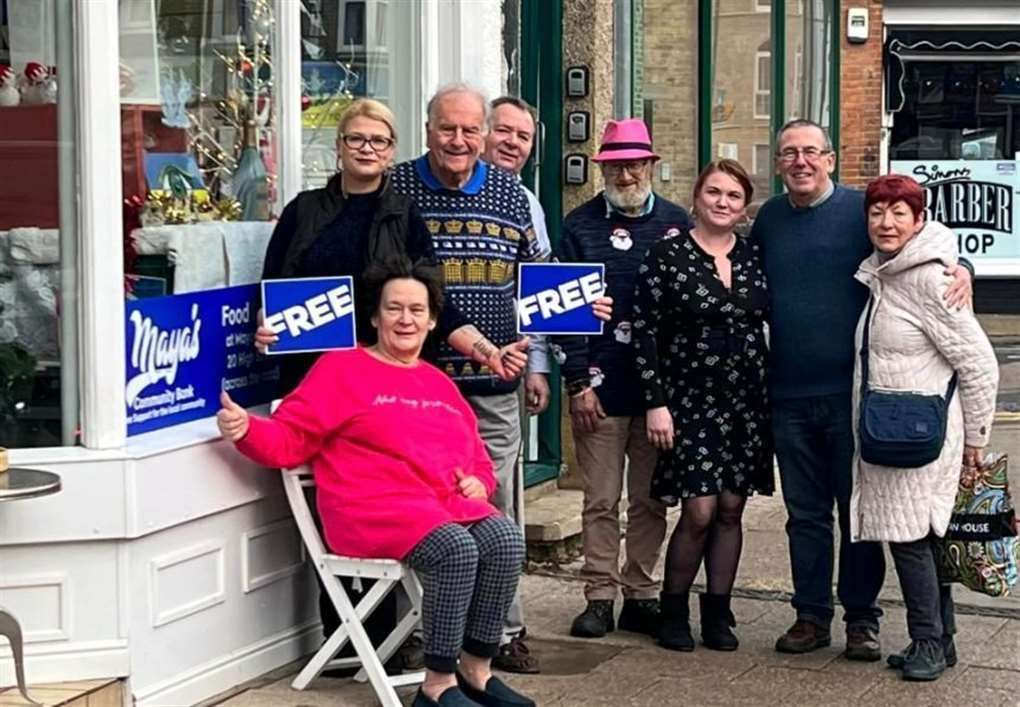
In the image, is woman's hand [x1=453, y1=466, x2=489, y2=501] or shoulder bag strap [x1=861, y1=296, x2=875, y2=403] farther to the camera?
shoulder bag strap [x1=861, y1=296, x2=875, y2=403]

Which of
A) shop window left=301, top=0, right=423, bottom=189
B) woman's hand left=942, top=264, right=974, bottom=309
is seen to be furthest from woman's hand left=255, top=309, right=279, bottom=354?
woman's hand left=942, top=264, right=974, bottom=309

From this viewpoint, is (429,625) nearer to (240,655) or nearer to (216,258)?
(240,655)

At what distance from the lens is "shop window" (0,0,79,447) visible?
16.9 feet

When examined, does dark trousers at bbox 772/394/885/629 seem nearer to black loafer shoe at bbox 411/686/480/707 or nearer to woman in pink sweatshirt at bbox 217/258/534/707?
woman in pink sweatshirt at bbox 217/258/534/707

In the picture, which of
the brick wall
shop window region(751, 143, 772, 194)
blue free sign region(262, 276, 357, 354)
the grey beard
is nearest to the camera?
blue free sign region(262, 276, 357, 354)

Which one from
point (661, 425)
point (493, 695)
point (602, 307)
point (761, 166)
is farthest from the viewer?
point (761, 166)

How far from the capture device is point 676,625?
20.9ft

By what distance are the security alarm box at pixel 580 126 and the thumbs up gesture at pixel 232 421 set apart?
3.59m

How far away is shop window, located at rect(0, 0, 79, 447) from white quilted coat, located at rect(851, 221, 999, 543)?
2.53m

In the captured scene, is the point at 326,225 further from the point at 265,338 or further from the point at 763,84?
the point at 763,84

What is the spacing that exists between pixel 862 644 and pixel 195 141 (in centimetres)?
279

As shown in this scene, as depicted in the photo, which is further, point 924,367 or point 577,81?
point 577,81

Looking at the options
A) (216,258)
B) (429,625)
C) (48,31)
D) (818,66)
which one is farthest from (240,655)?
(818,66)

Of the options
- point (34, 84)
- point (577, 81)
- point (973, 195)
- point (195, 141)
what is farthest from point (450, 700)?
point (973, 195)
